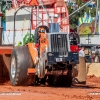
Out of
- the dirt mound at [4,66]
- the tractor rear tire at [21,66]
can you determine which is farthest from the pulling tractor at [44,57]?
the dirt mound at [4,66]

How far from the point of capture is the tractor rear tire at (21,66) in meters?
16.1

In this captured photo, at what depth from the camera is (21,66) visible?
53.0 feet

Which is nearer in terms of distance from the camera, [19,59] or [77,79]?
[19,59]

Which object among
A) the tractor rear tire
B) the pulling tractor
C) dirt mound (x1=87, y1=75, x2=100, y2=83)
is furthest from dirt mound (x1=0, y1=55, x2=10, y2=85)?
dirt mound (x1=87, y1=75, x2=100, y2=83)

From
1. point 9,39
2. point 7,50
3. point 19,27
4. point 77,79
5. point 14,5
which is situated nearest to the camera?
point 7,50

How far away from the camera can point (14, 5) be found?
46.3 metres

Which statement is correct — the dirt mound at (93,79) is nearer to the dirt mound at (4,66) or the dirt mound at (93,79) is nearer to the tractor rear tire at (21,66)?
the dirt mound at (4,66)

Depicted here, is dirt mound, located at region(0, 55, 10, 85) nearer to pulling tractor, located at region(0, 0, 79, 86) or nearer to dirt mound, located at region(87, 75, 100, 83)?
pulling tractor, located at region(0, 0, 79, 86)

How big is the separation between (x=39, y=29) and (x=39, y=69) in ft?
4.96

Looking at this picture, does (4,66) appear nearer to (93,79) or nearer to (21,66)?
(21,66)

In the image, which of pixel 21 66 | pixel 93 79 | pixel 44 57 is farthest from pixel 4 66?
pixel 93 79

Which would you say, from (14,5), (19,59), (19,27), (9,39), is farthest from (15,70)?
(14,5)

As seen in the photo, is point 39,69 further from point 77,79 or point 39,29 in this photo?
point 77,79

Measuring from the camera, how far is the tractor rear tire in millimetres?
16141
